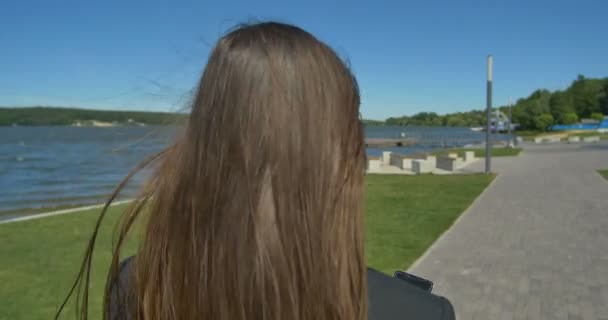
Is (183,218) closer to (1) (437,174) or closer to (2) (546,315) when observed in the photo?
(2) (546,315)

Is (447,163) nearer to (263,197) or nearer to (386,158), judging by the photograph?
(386,158)

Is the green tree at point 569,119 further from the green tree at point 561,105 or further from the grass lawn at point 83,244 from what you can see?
the grass lawn at point 83,244

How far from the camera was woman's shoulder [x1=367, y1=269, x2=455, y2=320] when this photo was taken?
981mm

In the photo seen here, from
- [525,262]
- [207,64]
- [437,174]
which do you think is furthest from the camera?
[437,174]

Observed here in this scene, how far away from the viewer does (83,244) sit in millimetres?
7328

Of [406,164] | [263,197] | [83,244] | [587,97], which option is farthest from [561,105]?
[263,197]

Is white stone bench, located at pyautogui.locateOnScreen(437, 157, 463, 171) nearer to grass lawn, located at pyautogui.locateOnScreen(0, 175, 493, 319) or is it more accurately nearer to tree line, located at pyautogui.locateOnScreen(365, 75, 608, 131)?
grass lawn, located at pyautogui.locateOnScreen(0, 175, 493, 319)

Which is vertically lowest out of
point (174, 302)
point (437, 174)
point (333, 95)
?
point (437, 174)

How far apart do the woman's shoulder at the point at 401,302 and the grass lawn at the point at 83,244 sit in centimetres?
414

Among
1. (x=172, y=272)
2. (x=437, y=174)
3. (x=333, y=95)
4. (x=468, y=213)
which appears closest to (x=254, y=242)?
(x=172, y=272)

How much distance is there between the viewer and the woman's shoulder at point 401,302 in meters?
0.98

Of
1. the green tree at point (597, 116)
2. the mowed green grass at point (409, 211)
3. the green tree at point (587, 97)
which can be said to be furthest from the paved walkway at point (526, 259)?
the green tree at point (587, 97)

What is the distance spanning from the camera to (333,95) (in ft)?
3.31

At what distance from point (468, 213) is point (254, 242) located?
967cm
